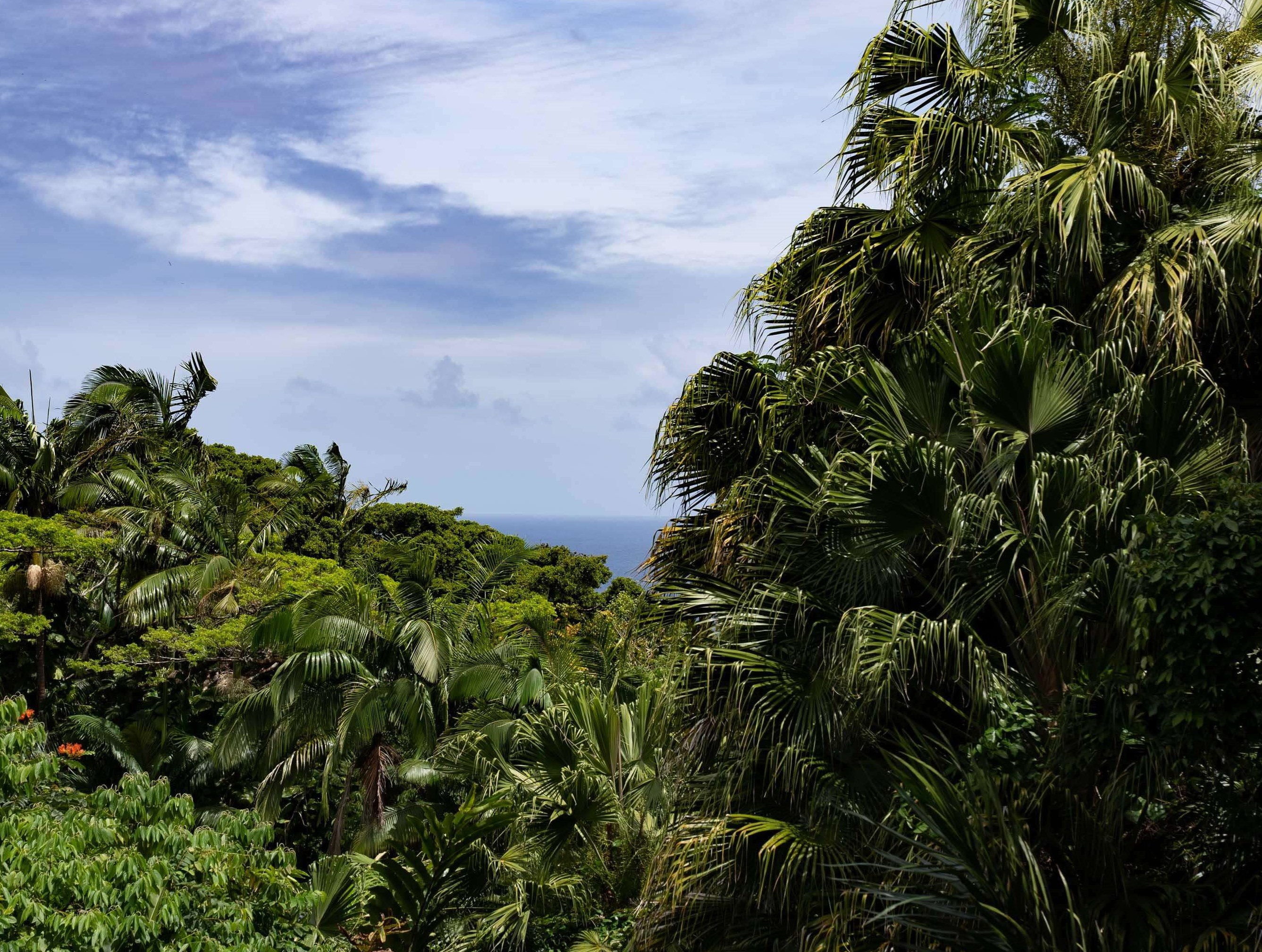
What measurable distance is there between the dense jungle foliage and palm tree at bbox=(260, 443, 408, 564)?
18.7 m

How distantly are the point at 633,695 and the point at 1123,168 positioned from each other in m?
8.61

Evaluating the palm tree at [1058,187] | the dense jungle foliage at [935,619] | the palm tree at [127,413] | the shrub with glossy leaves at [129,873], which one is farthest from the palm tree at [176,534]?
the palm tree at [1058,187]

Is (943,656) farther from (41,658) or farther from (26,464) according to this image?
(26,464)

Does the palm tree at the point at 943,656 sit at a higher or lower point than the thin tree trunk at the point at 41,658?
higher

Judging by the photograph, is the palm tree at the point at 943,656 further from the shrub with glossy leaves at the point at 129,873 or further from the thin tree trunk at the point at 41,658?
the thin tree trunk at the point at 41,658

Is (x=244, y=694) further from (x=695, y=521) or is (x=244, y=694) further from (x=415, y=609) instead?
(x=695, y=521)

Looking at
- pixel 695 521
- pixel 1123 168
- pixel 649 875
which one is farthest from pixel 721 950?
pixel 1123 168

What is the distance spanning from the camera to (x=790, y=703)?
6.23 metres

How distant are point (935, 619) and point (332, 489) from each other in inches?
1012

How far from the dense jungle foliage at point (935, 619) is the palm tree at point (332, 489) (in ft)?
61.5

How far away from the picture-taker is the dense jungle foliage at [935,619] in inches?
191

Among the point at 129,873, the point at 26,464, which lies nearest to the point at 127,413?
the point at 26,464

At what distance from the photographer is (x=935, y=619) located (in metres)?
6.63

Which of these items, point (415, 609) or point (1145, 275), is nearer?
point (1145, 275)
